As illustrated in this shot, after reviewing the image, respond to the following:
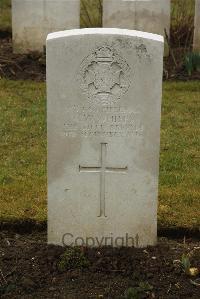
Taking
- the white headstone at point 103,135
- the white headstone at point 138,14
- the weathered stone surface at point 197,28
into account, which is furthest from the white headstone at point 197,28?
the white headstone at point 103,135

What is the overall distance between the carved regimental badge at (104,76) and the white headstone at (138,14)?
16.6ft

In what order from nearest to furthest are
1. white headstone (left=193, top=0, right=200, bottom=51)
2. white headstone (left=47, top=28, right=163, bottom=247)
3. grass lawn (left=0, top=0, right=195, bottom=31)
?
1. white headstone (left=47, top=28, right=163, bottom=247)
2. white headstone (left=193, top=0, right=200, bottom=51)
3. grass lawn (left=0, top=0, right=195, bottom=31)

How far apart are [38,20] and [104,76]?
17.4 feet

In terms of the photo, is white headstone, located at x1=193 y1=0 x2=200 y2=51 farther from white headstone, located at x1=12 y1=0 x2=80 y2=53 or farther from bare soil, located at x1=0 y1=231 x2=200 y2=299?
bare soil, located at x1=0 y1=231 x2=200 y2=299

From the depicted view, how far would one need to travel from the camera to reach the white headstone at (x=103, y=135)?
399 cm

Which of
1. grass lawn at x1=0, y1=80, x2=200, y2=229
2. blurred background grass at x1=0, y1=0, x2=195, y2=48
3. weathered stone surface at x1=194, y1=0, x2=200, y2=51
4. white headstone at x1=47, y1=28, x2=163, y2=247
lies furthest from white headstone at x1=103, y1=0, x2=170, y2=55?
white headstone at x1=47, y1=28, x2=163, y2=247

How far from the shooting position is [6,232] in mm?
4734

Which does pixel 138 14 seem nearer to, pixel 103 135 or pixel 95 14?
pixel 95 14

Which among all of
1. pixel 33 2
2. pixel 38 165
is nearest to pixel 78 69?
pixel 38 165

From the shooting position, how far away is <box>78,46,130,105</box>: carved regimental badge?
3992mm

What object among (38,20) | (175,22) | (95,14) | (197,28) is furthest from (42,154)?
(95,14)

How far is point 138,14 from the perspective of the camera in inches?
355

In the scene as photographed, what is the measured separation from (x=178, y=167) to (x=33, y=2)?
13.4 ft

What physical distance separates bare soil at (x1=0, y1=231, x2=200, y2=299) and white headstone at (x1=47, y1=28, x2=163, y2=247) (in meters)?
0.13
